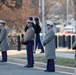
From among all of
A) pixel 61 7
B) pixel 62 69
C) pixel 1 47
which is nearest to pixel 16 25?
pixel 1 47

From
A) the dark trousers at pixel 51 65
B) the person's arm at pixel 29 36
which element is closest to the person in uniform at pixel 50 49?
the dark trousers at pixel 51 65

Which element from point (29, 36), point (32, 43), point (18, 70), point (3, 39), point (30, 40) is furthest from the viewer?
point (3, 39)

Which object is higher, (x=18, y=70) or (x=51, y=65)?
(x=51, y=65)

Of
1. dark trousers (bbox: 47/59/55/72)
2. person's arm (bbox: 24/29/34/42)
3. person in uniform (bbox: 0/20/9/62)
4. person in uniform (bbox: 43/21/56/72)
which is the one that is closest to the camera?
person in uniform (bbox: 43/21/56/72)

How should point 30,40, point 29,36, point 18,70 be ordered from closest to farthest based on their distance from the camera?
1. point 18,70
2. point 29,36
3. point 30,40

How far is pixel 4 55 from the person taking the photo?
63.7ft

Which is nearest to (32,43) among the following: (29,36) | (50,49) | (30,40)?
(30,40)

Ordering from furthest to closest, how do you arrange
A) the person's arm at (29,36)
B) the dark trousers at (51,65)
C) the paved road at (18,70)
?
the person's arm at (29,36)
the dark trousers at (51,65)
the paved road at (18,70)

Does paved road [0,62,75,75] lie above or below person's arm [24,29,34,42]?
below

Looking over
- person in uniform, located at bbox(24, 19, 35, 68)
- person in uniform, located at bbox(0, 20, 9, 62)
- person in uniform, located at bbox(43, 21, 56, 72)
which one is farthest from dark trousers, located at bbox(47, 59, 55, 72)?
person in uniform, located at bbox(0, 20, 9, 62)

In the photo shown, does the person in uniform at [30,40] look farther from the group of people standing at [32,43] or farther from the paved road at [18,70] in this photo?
the paved road at [18,70]

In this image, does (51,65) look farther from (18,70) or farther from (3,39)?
(3,39)

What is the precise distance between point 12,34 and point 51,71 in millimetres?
20385

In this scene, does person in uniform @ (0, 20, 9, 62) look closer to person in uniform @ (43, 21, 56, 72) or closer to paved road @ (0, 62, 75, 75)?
paved road @ (0, 62, 75, 75)
